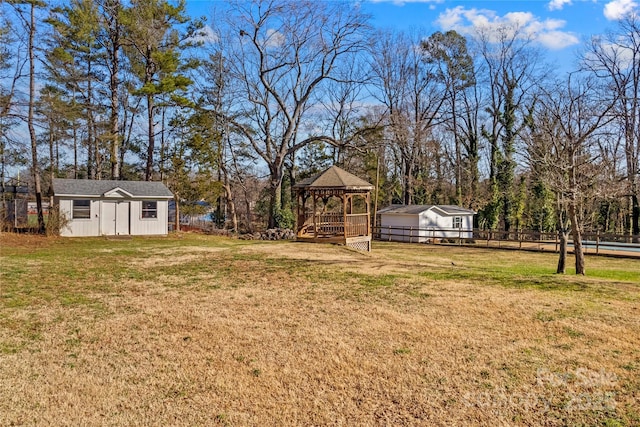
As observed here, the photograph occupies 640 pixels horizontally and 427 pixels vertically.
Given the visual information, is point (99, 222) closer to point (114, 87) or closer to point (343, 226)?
point (114, 87)

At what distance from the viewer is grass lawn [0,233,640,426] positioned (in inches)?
172

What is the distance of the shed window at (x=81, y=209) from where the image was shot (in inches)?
813

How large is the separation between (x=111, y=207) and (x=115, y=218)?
57cm

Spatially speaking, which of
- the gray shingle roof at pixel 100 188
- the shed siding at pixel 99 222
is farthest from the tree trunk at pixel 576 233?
the shed siding at pixel 99 222

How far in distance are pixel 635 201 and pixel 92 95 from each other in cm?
3585

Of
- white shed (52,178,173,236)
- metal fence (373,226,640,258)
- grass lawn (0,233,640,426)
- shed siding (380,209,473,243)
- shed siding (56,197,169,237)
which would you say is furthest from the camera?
shed siding (380,209,473,243)

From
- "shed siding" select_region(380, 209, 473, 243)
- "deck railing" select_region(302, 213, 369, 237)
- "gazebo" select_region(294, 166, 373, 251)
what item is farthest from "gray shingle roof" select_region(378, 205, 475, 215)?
"gazebo" select_region(294, 166, 373, 251)

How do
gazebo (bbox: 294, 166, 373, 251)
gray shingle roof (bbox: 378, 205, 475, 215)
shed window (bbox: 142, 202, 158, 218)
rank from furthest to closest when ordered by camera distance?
1. gray shingle roof (bbox: 378, 205, 475, 215)
2. shed window (bbox: 142, 202, 158, 218)
3. gazebo (bbox: 294, 166, 373, 251)

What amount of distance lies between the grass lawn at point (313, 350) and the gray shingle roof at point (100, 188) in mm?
10573

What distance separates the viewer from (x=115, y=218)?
21.6 metres

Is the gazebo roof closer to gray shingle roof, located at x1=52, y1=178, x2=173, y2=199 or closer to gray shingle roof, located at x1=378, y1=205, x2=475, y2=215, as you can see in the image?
gray shingle roof, located at x1=52, y1=178, x2=173, y2=199

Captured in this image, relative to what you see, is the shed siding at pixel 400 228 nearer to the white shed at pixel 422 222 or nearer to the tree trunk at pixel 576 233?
the white shed at pixel 422 222

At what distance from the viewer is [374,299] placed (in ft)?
29.0

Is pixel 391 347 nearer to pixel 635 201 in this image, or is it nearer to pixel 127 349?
pixel 127 349
